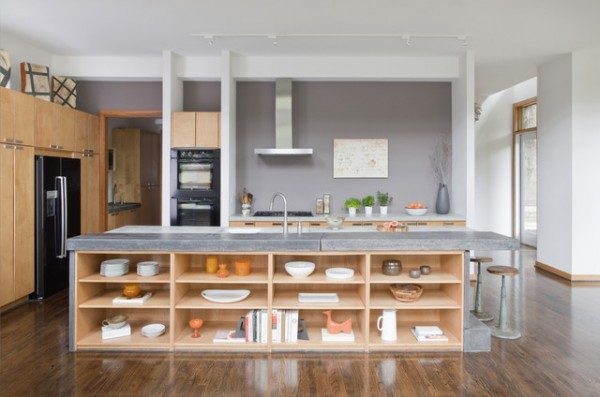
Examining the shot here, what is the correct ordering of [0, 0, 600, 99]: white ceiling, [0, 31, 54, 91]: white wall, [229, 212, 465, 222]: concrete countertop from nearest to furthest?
[0, 0, 600, 99]: white ceiling → [0, 31, 54, 91]: white wall → [229, 212, 465, 222]: concrete countertop

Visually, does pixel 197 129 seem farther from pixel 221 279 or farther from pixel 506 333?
pixel 506 333

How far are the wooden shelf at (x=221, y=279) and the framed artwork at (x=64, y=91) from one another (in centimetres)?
365

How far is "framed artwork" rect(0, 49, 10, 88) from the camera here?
14.7 feet

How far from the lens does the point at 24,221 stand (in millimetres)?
4434

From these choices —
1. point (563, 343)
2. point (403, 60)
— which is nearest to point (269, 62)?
point (403, 60)

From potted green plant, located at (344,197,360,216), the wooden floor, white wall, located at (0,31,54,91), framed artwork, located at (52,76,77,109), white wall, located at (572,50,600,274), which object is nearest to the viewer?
the wooden floor

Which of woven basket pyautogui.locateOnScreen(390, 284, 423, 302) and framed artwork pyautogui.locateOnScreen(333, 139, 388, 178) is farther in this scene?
framed artwork pyautogui.locateOnScreen(333, 139, 388, 178)

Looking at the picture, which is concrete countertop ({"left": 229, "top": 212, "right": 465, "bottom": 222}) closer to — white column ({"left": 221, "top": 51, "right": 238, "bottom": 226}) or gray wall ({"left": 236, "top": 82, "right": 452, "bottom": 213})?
white column ({"left": 221, "top": 51, "right": 238, "bottom": 226})

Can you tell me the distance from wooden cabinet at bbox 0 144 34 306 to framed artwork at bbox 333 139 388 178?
372cm

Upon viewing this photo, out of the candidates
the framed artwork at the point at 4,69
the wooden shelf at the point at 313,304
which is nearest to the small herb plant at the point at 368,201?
the wooden shelf at the point at 313,304

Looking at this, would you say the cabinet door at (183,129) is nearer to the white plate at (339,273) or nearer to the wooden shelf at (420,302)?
the white plate at (339,273)

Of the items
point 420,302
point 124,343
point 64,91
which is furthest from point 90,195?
point 420,302

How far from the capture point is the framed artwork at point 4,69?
14.7 ft

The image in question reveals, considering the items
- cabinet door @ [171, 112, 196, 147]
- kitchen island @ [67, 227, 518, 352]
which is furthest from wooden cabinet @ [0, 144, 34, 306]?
cabinet door @ [171, 112, 196, 147]
